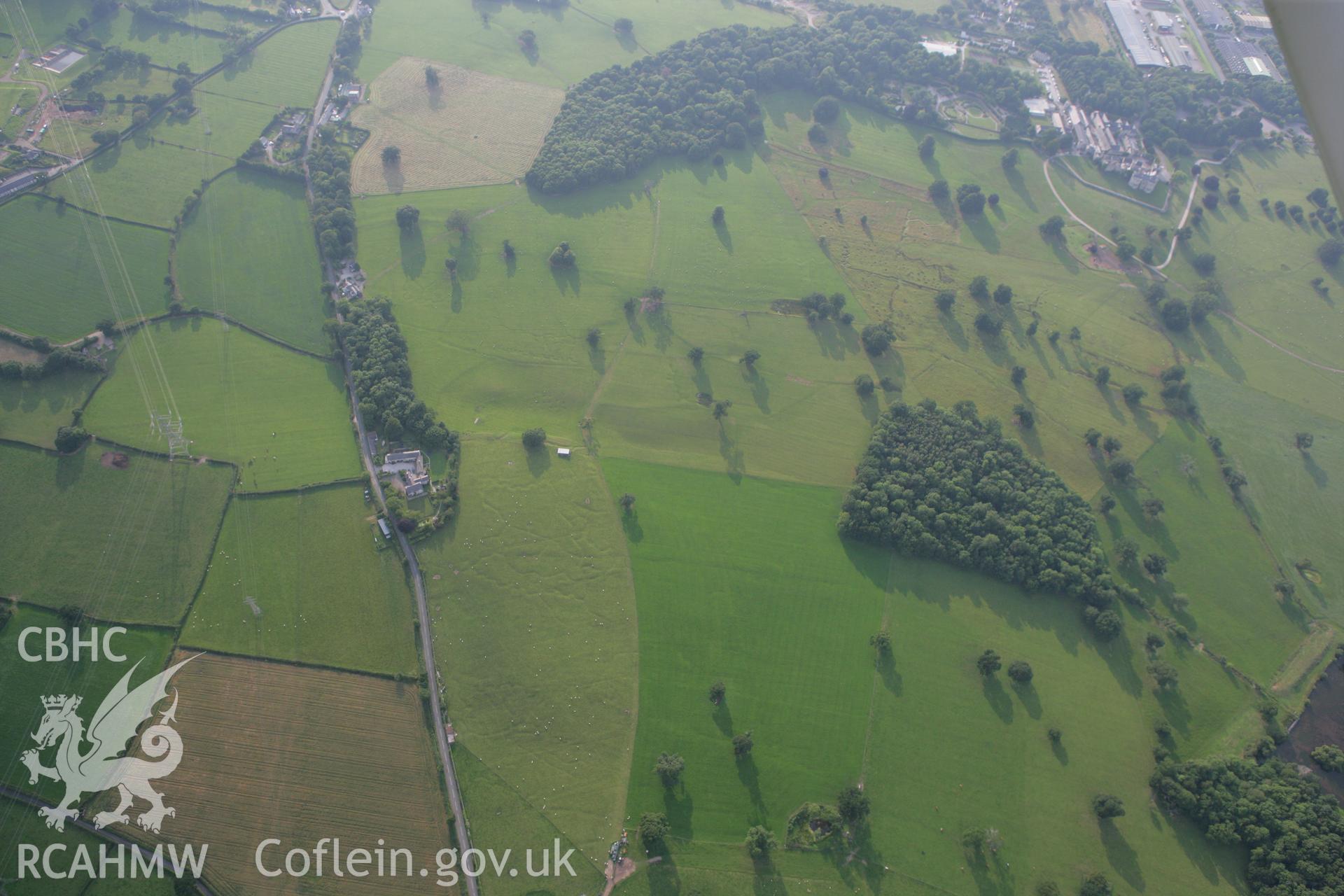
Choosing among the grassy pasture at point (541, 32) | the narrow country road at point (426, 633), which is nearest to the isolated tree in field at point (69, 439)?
the narrow country road at point (426, 633)

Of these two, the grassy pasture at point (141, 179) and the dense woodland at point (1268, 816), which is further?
the grassy pasture at point (141, 179)

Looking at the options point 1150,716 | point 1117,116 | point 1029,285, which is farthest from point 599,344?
point 1117,116

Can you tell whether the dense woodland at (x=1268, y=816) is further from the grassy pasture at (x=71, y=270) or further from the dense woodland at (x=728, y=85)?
the grassy pasture at (x=71, y=270)

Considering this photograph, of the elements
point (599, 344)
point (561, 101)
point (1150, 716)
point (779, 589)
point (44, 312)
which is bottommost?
point (1150, 716)

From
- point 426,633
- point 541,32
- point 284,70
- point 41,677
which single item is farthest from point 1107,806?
point 284,70

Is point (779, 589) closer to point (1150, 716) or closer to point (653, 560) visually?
point (653, 560)

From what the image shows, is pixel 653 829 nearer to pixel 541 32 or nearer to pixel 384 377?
pixel 384 377

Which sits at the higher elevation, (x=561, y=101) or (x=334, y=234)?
(x=561, y=101)
